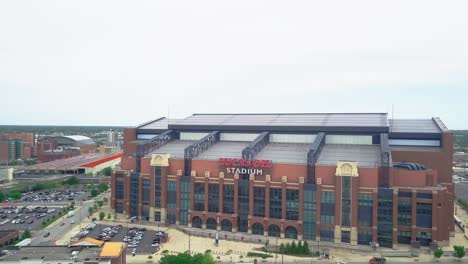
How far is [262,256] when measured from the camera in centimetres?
9731

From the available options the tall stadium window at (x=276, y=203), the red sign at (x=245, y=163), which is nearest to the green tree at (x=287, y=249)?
the tall stadium window at (x=276, y=203)

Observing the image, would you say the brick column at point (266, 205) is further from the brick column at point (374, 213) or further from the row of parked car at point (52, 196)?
the row of parked car at point (52, 196)

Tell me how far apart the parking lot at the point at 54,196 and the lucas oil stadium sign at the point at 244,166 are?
81.3 m

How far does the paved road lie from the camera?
110m

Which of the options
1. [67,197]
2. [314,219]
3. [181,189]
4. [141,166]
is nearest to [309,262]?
[314,219]

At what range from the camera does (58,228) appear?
12488cm

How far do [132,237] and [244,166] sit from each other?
119ft

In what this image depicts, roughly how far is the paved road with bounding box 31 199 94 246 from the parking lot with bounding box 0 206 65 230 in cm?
540

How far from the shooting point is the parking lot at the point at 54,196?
567 ft

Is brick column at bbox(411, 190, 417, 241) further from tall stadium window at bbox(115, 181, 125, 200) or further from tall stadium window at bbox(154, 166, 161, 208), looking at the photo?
tall stadium window at bbox(115, 181, 125, 200)

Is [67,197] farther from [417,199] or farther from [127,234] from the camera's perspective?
[417,199]

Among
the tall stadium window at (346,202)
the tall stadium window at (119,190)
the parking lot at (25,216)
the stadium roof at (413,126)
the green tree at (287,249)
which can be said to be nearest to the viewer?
the green tree at (287,249)

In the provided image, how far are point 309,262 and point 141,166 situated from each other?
64562 millimetres

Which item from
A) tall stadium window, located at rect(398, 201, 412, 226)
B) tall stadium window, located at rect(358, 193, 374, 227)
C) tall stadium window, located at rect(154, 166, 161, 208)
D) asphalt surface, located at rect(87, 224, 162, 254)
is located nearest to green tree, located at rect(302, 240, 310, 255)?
tall stadium window, located at rect(358, 193, 374, 227)
